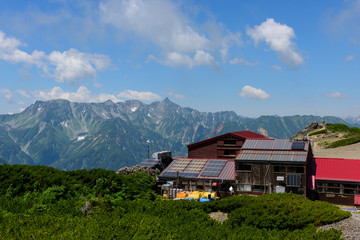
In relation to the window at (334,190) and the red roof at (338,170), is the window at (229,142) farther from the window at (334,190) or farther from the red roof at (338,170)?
the window at (334,190)

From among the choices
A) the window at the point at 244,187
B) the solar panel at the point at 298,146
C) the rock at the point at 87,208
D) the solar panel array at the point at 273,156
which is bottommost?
the window at the point at 244,187

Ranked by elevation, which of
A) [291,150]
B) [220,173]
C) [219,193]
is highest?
[291,150]

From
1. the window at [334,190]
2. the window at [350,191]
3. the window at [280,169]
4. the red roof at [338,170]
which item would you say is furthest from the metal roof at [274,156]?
the window at [350,191]

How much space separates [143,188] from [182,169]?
1662 cm

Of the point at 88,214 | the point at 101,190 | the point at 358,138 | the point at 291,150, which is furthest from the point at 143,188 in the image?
the point at 358,138

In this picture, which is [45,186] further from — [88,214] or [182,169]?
[182,169]

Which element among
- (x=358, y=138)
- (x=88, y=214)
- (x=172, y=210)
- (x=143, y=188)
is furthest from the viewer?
(x=358, y=138)

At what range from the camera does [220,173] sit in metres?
49.5

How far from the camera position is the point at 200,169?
52.4m

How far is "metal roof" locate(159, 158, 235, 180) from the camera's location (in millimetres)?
49250

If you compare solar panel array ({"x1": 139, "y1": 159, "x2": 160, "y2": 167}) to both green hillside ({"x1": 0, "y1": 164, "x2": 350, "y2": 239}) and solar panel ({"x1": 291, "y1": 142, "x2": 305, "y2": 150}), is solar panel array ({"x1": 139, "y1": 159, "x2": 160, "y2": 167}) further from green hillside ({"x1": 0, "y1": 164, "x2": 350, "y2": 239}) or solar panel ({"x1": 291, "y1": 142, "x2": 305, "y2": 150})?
solar panel ({"x1": 291, "y1": 142, "x2": 305, "y2": 150})

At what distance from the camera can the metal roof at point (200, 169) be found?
49.2 m

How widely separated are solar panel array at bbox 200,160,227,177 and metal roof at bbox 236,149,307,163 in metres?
6.36

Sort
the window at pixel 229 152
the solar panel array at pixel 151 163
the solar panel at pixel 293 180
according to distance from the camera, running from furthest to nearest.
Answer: the solar panel array at pixel 151 163, the window at pixel 229 152, the solar panel at pixel 293 180
